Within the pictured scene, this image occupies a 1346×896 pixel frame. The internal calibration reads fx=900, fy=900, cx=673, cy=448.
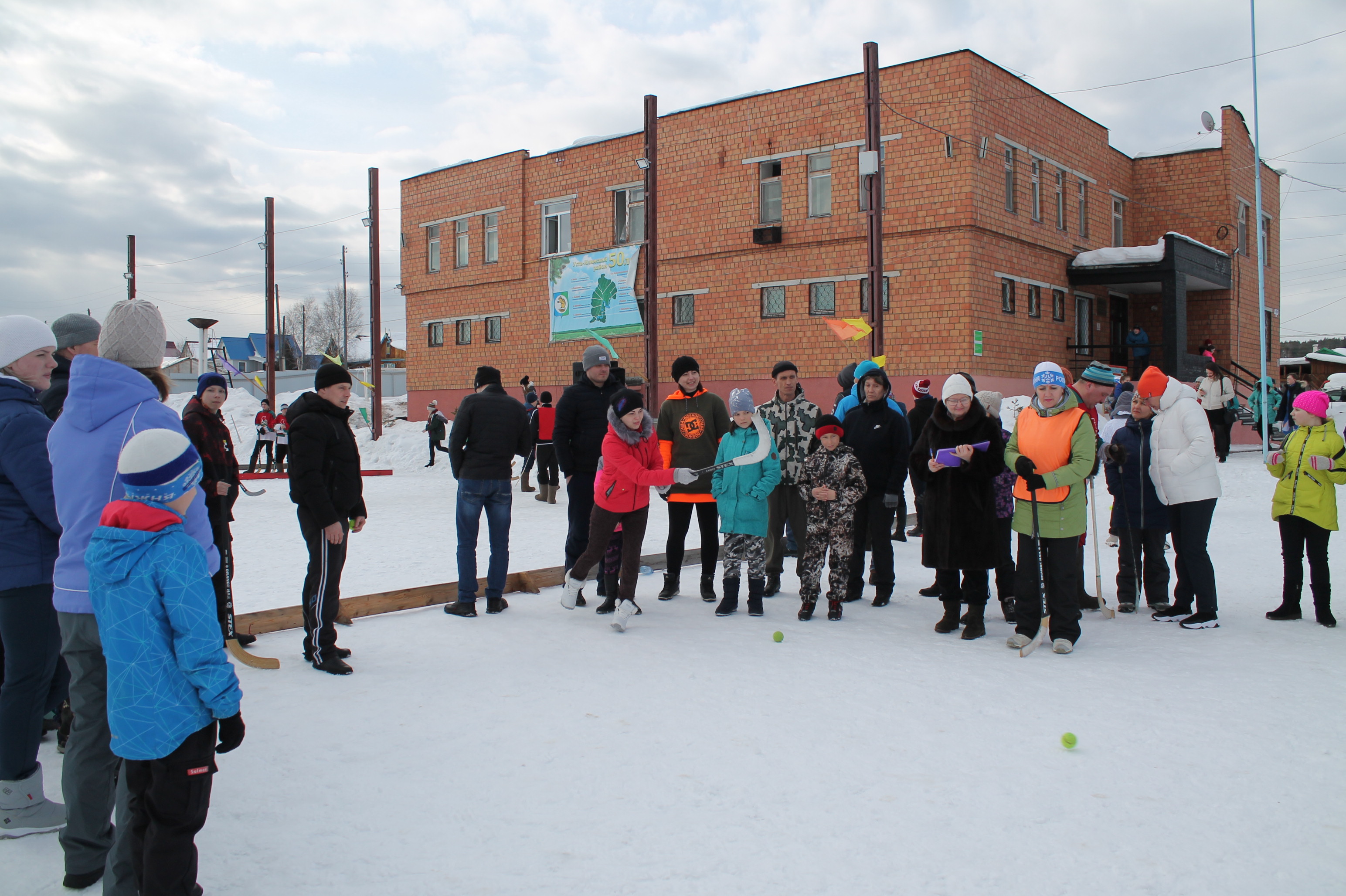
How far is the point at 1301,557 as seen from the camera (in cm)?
654

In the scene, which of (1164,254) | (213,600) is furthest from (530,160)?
(213,600)

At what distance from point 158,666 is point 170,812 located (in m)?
0.42

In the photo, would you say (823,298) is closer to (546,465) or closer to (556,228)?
(556,228)

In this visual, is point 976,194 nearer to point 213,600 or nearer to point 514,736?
point 514,736

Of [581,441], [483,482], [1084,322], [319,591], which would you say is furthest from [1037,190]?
[319,591]

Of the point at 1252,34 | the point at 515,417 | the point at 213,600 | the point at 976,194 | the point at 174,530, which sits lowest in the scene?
the point at 213,600

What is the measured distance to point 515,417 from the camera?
7004mm

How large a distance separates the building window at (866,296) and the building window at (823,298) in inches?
25.3

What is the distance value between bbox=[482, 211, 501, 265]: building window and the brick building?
0.06 metres

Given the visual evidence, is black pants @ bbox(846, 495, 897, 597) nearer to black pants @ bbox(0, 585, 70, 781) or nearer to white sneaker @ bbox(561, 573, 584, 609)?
white sneaker @ bbox(561, 573, 584, 609)

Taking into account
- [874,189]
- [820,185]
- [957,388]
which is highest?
[820,185]

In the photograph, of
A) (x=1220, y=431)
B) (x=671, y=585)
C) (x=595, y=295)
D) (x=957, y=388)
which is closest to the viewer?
(x=957, y=388)

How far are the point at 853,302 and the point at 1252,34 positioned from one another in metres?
9.87

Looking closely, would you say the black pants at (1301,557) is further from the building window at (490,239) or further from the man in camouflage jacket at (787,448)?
the building window at (490,239)
